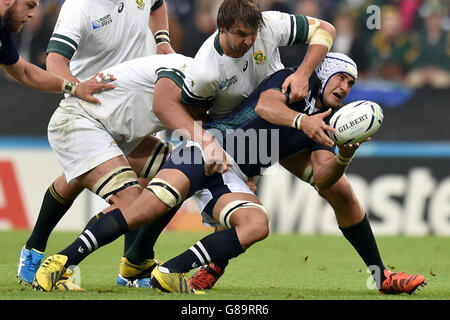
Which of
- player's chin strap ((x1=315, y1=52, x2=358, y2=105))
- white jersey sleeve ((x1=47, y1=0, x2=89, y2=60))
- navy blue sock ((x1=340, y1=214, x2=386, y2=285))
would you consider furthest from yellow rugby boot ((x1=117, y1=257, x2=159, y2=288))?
player's chin strap ((x1=315, y1=52, x2=358, y2=105))

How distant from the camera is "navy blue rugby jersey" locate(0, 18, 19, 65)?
6242 mm

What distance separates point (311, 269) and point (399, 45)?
549cm

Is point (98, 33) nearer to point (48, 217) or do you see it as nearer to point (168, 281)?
point (48, 217)

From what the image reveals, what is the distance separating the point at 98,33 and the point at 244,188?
6.25ft

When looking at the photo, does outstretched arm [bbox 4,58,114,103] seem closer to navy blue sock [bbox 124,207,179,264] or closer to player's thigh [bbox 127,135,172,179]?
player's thigh [bbox 127,135,172,179]

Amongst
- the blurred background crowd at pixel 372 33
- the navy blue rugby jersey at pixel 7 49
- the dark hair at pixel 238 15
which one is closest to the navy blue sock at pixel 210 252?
the dark hair at pixel 238 15

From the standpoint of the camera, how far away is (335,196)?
632cm

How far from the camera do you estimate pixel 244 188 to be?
6.22 m

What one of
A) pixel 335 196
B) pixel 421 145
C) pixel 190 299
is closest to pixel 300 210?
pixel 421 145

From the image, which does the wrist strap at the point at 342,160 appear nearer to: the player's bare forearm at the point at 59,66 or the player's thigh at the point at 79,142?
the player's thigh at the point at 79,142

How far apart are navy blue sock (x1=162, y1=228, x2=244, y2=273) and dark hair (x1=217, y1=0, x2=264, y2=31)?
1352mm

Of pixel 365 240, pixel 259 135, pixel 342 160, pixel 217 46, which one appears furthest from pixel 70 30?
pixel 365 240

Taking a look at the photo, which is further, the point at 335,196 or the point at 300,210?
the point at 300,210
